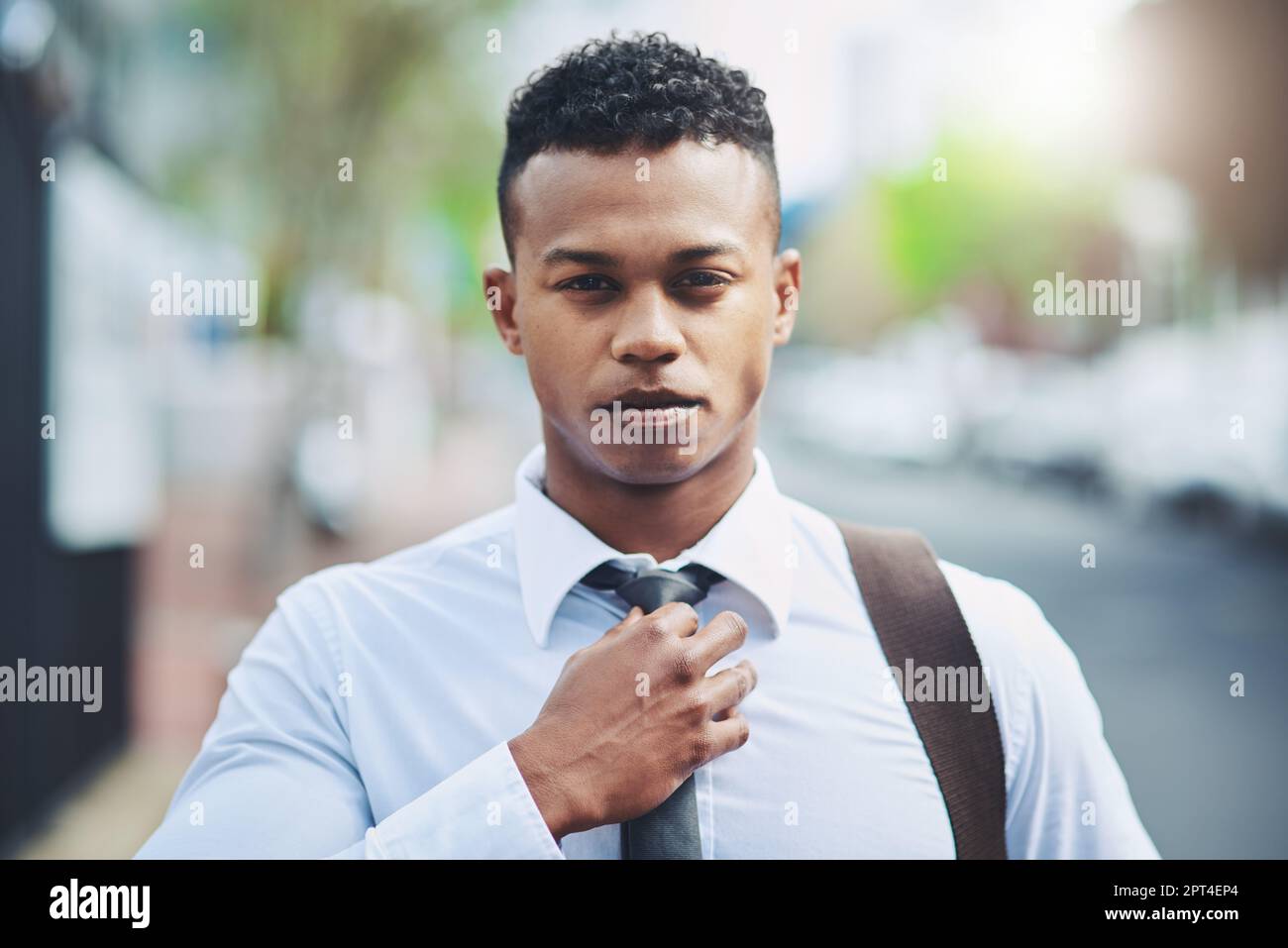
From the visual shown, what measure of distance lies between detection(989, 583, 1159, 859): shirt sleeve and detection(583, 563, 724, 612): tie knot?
0.56 metres

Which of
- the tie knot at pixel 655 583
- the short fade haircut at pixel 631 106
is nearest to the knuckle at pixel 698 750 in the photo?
→ the tie knot at pixel 655 583

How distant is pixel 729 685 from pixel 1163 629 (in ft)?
27.5

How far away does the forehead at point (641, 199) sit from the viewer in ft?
6.12

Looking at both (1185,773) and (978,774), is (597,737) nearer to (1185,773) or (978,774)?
(978,774)

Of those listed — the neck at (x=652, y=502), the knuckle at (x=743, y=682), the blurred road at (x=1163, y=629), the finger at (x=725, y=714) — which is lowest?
the blurred road at (x=1163, y=629)

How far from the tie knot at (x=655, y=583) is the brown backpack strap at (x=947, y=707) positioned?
31 cm

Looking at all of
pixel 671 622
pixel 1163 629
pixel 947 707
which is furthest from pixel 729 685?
pixel 1163 629

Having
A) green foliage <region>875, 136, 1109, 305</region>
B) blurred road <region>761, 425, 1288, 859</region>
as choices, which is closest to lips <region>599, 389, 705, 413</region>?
blurred road <region>761, 425, 1288, 859</region>

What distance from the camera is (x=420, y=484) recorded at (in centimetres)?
1816

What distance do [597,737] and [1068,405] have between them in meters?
17.9

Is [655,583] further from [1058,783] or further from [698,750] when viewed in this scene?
[1058,783]

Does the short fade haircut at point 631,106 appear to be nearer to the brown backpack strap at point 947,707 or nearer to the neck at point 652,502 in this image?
the neck at point 652,502

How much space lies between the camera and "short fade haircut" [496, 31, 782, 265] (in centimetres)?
190
